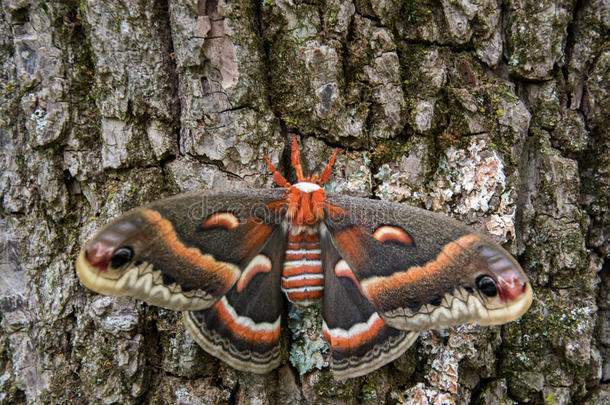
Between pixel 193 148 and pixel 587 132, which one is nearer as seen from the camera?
pixel 193 148

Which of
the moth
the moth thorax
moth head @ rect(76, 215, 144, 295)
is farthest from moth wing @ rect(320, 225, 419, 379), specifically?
moth head @ rect(76, 215, 144, 295)

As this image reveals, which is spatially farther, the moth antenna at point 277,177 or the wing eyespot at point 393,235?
the moth antenna at point 277,177

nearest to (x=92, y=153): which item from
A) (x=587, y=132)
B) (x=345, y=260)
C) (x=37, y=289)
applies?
(x=37, y=289)

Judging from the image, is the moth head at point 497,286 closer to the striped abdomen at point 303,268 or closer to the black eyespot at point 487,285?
the black eyespot at point 487,285

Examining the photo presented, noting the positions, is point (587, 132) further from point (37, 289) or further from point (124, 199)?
point (37, 289)

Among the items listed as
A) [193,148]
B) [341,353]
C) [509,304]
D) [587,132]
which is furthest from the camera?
[587,132]

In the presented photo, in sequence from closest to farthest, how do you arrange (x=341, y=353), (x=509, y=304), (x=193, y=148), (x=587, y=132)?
(x=509, y=304) < (x=341, y=353) < (x=193, y=148) < (x=587, y=132)

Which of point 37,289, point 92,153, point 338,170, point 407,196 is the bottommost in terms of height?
point 37,289

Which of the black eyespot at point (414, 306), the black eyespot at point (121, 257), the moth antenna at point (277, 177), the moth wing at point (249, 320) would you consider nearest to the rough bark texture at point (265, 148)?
the moth antenna at point (277, 177)
